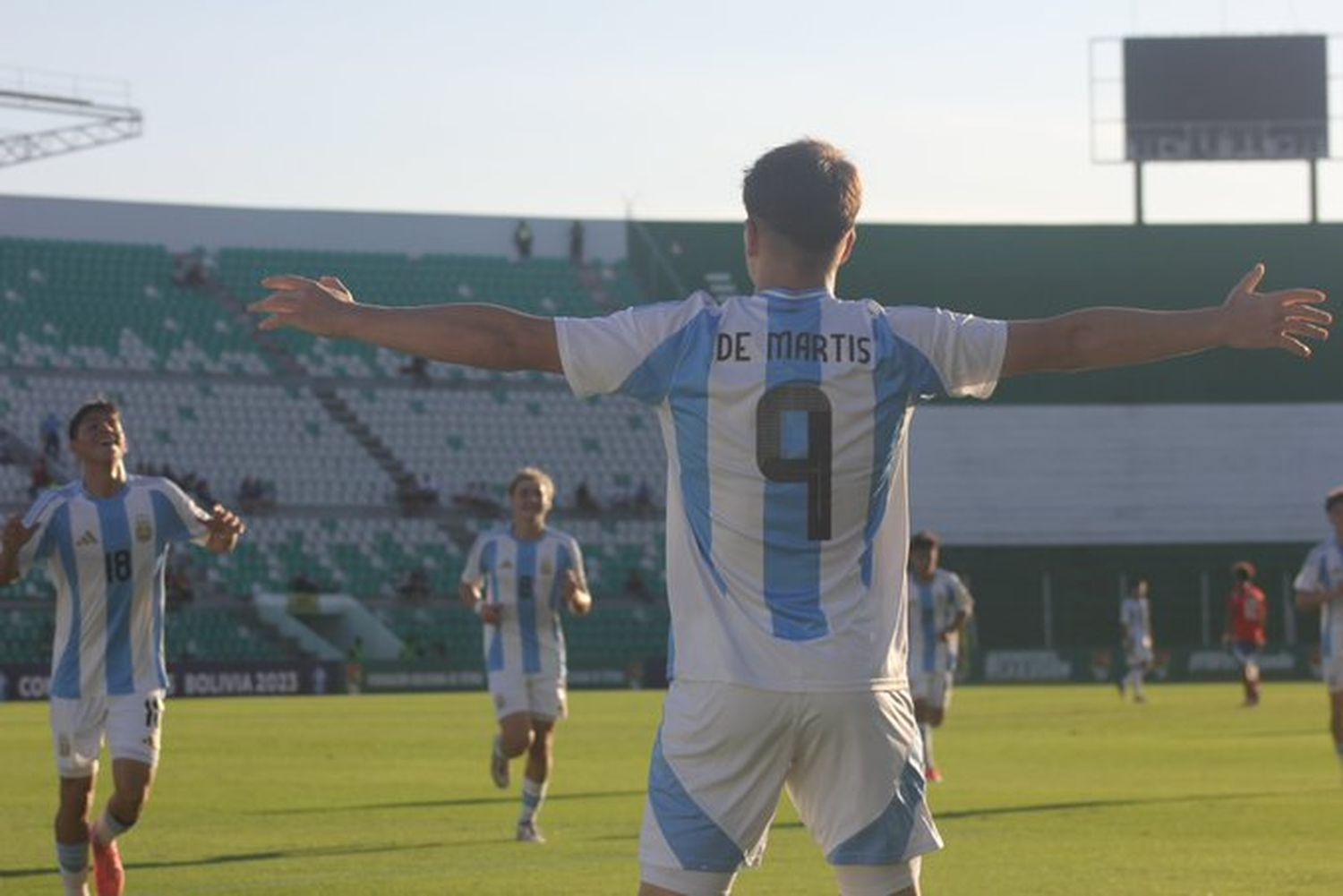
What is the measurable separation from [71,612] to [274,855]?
4.43 metres

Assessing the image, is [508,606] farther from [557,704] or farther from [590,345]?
[590,345]

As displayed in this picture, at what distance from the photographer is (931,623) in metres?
24.8

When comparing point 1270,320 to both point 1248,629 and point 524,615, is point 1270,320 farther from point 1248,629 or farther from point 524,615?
point 1248,629

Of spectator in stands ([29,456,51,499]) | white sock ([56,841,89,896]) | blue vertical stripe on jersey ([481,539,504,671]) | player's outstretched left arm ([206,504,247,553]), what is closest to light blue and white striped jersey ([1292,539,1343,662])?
blue vertical stripe on jersey ([481,539,504,671])

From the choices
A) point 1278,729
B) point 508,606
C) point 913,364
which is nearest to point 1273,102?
point 1278,729

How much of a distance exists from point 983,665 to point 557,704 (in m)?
38.6

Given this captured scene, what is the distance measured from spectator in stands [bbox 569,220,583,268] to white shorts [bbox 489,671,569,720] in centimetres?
4679

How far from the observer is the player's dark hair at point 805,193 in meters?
6.00

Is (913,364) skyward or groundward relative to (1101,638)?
skyward

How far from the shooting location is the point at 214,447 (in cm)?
5678

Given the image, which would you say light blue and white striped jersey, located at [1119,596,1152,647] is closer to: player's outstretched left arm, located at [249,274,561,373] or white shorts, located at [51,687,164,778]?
white shorts, located at [51,687,164,778]

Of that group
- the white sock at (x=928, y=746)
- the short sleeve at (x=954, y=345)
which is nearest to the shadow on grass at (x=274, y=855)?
the white sock at (x=928, y=746)

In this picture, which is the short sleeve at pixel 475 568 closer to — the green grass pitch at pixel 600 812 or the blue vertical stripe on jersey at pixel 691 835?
the green grass pitch at pixel 600 812

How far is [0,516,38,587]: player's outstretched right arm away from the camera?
11661 millimetres
